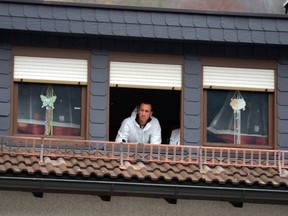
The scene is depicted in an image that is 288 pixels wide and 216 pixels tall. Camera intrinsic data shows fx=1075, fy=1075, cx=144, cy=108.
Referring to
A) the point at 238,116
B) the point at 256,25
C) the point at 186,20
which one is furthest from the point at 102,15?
the point at 238,116

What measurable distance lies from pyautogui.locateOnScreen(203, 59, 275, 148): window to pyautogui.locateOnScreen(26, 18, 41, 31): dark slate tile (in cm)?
308

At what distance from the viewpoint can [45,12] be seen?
18.5m

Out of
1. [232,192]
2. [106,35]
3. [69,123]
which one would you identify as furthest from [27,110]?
[232,192]

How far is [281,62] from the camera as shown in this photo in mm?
19422

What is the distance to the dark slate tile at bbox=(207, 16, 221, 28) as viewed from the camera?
18797mm

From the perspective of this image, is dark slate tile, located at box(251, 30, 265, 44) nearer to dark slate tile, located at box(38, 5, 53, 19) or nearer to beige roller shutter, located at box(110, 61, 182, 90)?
beige roller shutter, located at box(110, 61, 182, 90)

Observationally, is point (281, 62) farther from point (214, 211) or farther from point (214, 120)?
point (214, 211)

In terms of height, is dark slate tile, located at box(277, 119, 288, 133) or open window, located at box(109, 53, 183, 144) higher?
open window, located at box(109, 53, 183, 144)

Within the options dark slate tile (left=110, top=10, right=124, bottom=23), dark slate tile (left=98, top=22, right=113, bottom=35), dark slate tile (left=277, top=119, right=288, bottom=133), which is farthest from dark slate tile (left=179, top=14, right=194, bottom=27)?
dark slate tile (left=277, top=119, right=288, bottom=133)

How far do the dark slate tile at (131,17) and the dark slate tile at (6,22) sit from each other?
1.98m

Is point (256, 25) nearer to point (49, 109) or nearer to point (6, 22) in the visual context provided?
point (49, 109)

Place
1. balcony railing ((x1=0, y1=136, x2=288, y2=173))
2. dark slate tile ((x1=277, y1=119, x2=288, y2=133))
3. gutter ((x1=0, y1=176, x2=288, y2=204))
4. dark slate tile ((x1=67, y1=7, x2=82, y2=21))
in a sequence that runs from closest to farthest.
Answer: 1. gutter ((x1=0, y1=176, x2=288, y2=204))
2. balcony railing ((x1=0, y1=136, x2=288, y2=173))
3. dark slate tile ((x1=67, y1=7, x2=82, y2=21))
4. dark slate tile ((x1=277, y1=119, x2=288, y2=133))

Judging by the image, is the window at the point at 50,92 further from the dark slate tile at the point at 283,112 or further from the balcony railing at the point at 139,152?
the dark slate tile at the point at 283,112

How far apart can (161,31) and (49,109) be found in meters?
2.41
